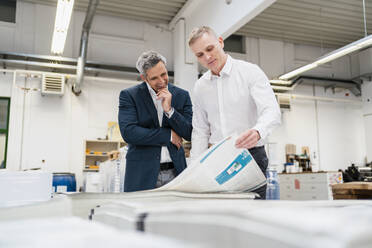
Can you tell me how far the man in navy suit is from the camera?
1.55m

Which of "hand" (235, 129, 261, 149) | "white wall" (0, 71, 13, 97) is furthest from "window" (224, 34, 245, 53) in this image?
"hand" (235, 129, 261, 149)

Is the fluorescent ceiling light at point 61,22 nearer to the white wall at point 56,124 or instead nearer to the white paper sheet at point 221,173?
the white wall at point 56,124

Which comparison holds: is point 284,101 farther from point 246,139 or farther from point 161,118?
point 246,139

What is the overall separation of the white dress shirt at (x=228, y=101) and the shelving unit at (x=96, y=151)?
5.40 m

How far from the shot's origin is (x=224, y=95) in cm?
141

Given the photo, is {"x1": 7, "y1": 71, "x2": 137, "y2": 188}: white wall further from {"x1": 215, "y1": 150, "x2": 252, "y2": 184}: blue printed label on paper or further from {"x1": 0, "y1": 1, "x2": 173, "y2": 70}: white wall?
{"x1": 215, "y1": 150, "x2": 252, "y2": 184}: blue printed label on paper

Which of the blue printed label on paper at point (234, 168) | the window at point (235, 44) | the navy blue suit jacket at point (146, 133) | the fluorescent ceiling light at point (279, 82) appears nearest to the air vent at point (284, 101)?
the fluorescent ceiling light at point (279, 82)

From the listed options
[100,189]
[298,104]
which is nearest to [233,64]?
[100,189]

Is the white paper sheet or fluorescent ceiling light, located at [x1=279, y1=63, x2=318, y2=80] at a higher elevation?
fluorescent ceiling light, located at [x1=279, y1=63, x2=318, y2=80]

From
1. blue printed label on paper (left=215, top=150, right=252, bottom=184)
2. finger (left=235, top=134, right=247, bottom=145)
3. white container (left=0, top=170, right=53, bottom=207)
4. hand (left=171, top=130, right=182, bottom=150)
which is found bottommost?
white container (left=0, top=170, right=53, bottom=207)

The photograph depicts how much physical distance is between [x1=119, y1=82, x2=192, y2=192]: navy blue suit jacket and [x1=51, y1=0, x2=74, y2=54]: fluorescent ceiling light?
331cm

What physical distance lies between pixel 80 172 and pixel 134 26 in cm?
322

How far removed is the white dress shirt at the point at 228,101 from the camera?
1357 mm

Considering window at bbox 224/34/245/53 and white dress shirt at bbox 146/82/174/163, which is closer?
white dress shirt at bbox 146/82/174/163
